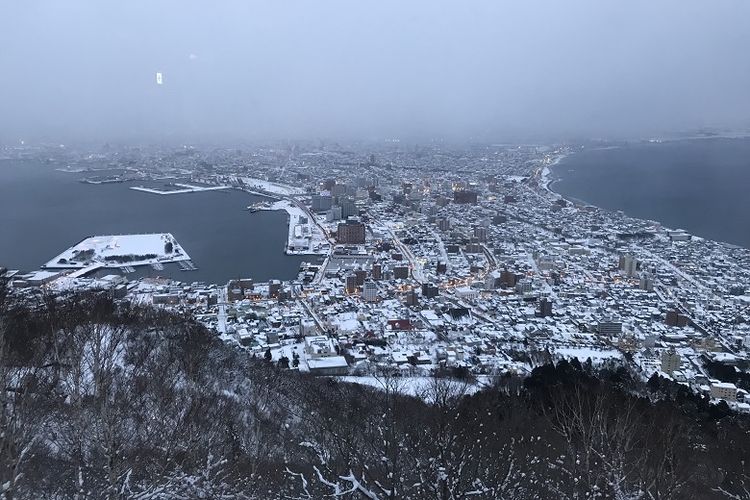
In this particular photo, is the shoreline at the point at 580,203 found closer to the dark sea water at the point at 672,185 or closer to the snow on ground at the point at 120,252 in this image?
the dark sea water at the point at 672,185

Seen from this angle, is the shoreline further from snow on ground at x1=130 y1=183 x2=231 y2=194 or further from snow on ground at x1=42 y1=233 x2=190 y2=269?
snow on ground at x1=130 y1=183 x2=231 y2=194

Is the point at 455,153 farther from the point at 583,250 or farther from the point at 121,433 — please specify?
the point at 121,433

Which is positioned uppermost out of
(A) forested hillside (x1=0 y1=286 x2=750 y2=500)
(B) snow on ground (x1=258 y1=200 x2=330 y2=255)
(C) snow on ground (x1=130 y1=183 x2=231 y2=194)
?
(A) forested hillside (x1=0 y1=286 x2=750 y2=500)

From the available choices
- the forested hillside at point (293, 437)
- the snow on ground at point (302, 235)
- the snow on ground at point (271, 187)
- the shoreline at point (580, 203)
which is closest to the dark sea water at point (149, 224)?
the snow on ground at point (302, 235)

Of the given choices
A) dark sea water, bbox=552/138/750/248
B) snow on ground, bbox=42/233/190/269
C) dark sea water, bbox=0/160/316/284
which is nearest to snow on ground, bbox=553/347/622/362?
dark sea water, bbox=0/160/316/284

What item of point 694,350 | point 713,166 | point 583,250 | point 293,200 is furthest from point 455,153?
point 694,350

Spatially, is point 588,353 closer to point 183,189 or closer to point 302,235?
point 302,235
